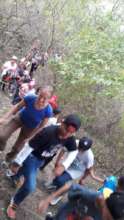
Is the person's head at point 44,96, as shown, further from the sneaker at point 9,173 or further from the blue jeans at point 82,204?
the blue jeans at point 82,204

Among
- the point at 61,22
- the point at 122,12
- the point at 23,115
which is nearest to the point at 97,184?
the point at 23,115

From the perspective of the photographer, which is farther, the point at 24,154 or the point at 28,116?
the point at 28,116

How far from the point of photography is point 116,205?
4117 mm

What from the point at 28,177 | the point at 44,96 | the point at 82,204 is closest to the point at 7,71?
the point at 44,96

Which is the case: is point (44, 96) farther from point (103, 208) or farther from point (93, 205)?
point (103, 208)

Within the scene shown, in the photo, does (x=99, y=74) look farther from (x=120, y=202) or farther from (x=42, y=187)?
(x=120, y=202)

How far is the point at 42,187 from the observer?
657cm

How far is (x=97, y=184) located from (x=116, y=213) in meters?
4.48

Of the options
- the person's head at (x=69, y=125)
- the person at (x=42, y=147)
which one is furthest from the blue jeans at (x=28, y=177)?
the person's head at (x=69, y=125)

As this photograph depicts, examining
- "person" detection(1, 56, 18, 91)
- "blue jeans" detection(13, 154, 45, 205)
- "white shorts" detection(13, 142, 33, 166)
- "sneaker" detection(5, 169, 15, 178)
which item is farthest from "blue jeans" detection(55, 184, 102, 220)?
"person" detection(1, 56, 18, 91)

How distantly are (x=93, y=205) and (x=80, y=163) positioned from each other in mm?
1431

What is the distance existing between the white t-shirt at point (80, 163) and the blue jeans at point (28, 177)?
86 cm

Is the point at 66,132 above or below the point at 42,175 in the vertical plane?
above

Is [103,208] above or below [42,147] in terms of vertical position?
below
